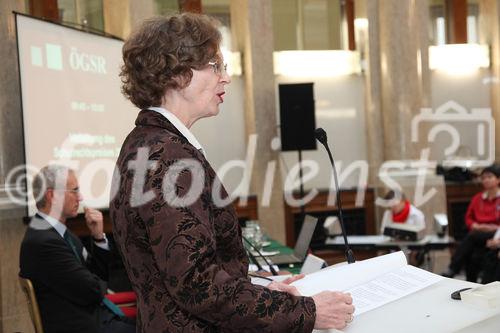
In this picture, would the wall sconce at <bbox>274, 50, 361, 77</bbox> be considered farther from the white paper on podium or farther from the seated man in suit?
the white paper on podium

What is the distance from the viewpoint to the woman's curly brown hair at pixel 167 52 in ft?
4.38

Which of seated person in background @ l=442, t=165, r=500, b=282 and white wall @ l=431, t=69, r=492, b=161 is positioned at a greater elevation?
white wall @ l=431, t=69, r=492, b=161

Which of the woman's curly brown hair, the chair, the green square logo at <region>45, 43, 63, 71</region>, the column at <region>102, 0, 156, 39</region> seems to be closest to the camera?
the woman's curly brown hair

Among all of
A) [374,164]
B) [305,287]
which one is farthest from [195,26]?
[374,164]

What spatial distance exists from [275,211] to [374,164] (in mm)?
1695

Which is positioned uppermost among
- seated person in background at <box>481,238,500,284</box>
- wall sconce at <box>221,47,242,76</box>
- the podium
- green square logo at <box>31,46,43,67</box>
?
wall sconce at <box>221,47,242,76</box>

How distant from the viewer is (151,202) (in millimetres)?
1204

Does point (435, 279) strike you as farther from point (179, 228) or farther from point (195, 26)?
point (195, 26)

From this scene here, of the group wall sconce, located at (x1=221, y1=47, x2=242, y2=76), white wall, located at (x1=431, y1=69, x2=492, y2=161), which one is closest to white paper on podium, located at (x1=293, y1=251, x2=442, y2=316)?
wall sconce, located at (x1=221, y1=47, x2=242, y2=76)

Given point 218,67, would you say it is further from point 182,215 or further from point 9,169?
point 9,169

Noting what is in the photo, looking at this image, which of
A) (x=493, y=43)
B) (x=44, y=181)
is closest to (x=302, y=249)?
(x=44, y=181)

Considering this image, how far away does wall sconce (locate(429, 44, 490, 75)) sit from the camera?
9.16 meters

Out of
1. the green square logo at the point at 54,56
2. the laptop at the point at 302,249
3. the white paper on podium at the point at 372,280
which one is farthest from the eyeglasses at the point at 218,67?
the green square logo at the point at 54,56

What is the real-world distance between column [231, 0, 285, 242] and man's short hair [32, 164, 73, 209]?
427 cm
